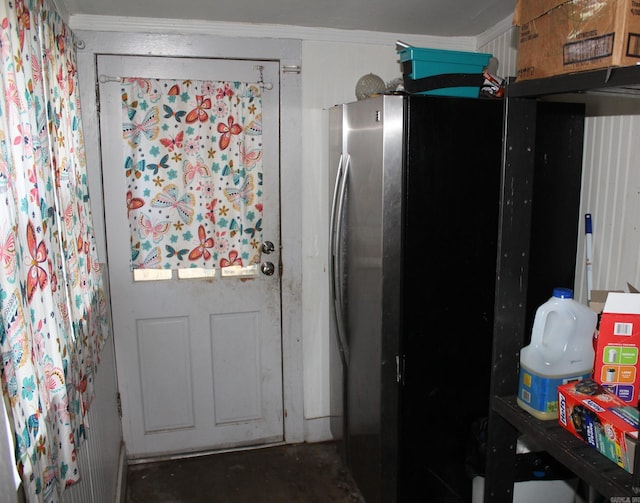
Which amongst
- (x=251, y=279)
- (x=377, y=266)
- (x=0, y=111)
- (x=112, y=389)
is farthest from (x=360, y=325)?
(x=0, y=111)

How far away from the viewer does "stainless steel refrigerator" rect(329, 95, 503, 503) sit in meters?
2.01

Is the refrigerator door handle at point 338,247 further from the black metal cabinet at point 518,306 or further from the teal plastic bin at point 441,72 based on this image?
the black metal cabinet at point 518,306

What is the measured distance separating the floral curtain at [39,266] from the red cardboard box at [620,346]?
120 cm

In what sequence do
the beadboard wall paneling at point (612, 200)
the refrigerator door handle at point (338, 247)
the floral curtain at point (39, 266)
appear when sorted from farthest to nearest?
A: the refrigerator door handle at point (338, 247) < the beadboard wall paneling at point (612, 200) < the floral curtain at point (39, 266)

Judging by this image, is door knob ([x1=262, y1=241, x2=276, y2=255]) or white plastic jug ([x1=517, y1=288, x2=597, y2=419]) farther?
door knob ([x1=262, y1=241, x2=276, y2=255])

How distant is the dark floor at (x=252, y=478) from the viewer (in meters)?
2.53

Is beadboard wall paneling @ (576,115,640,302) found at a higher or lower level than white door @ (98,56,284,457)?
higher

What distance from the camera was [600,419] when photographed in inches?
41.3

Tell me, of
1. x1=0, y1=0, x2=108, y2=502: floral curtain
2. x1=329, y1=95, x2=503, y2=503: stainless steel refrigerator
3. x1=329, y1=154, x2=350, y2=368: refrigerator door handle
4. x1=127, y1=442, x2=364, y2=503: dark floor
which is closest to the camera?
x1=0, y1=0, x2=108, y2=502: floral curtain

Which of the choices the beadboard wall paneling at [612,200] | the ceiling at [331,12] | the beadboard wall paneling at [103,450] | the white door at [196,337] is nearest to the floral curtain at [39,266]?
the beadboard wall paneling at [103,450]

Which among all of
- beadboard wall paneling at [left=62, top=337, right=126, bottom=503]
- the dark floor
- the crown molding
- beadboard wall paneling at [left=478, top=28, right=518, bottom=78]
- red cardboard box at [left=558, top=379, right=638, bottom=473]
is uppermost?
the crown molding

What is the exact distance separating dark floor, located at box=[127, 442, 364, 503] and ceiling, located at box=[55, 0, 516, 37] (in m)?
2.23

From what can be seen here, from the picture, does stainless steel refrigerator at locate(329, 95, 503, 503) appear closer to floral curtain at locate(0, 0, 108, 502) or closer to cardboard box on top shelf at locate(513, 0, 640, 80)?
cardboard box on top shelf at locate(513, 0, 640, 80)

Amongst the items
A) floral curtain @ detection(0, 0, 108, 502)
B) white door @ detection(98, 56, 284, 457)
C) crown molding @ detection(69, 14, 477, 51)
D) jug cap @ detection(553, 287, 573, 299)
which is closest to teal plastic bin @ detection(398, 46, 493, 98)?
crown molding @ detection(69, 14, 477, 51)
